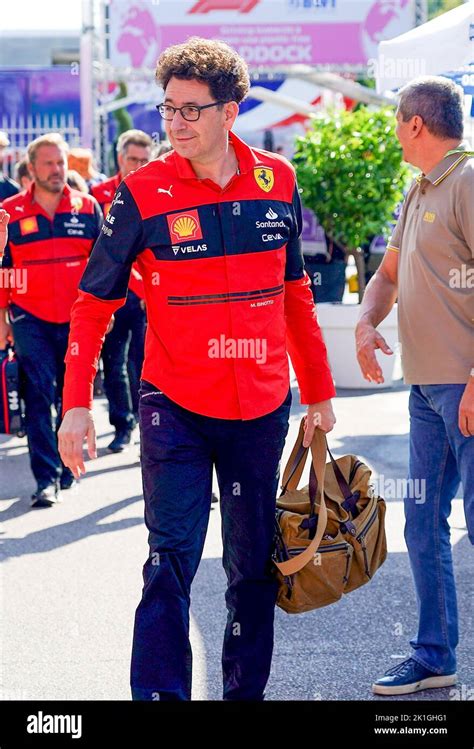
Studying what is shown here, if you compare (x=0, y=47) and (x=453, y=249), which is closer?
(x=453, y=249)

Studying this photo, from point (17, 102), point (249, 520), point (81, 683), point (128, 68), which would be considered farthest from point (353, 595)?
point (17, 102)

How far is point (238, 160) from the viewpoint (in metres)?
3.80

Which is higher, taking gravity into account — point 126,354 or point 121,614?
point 126,354

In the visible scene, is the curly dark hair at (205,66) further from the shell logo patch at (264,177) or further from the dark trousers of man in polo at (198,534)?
the dark trousers of man in polo at (198,534)

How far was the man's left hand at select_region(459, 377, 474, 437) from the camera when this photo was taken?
4.00 metres

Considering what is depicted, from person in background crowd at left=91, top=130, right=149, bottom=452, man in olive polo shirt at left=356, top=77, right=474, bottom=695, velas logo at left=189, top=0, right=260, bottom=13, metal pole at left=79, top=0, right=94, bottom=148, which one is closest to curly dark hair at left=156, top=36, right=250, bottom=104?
man in olive polo shirt at left=356, top=77, right=474, bottom=695

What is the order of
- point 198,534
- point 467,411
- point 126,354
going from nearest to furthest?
point 198,534, point 467,411, point 126,354

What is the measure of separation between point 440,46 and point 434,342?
377cm

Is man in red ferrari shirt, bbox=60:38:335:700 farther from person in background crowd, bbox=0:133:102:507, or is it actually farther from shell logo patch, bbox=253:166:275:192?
person in background crowd, bbox=0:133:102:507

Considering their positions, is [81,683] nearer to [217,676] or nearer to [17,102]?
[217,676]

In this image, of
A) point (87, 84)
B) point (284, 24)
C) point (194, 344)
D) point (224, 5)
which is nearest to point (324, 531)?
point (194, 344)

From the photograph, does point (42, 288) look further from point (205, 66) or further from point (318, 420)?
point (205, 66)

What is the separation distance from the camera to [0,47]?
135ft

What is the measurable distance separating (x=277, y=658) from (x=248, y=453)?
134 centimetres
